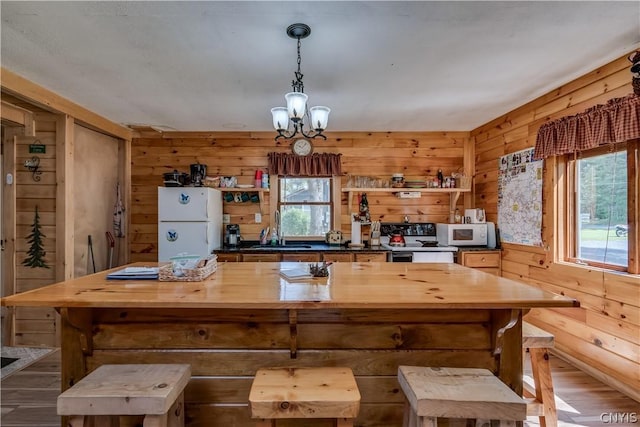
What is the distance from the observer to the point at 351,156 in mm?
4480

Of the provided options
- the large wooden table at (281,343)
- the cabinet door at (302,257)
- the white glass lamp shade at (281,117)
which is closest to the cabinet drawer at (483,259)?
the cabinet door at (302,257)

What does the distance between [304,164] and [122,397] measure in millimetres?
3501

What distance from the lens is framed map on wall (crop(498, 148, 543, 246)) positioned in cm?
328

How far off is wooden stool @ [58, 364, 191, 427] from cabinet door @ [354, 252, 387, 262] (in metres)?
2.66

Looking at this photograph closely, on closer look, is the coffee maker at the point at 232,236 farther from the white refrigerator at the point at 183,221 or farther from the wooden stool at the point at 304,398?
the wooden stool at the point at 304,398

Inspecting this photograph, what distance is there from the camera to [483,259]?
3.91m

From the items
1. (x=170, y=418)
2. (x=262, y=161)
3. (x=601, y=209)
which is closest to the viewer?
(x=170, y=418)

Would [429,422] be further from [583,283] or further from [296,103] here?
[583,283]

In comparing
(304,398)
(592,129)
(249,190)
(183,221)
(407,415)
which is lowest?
(407,415)

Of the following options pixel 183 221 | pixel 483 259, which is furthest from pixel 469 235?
pixel 183 221

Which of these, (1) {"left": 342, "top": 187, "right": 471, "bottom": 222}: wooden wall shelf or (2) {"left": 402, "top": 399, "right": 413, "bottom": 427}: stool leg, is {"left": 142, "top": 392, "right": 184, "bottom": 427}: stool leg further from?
(1) {"left": 342, "top": 187, "right": 471, "bottom": 222}: wooden wall shelf

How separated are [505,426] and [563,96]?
9.63 feet

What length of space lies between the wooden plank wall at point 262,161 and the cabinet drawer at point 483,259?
77cm

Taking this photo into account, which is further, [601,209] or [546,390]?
[601,209]
